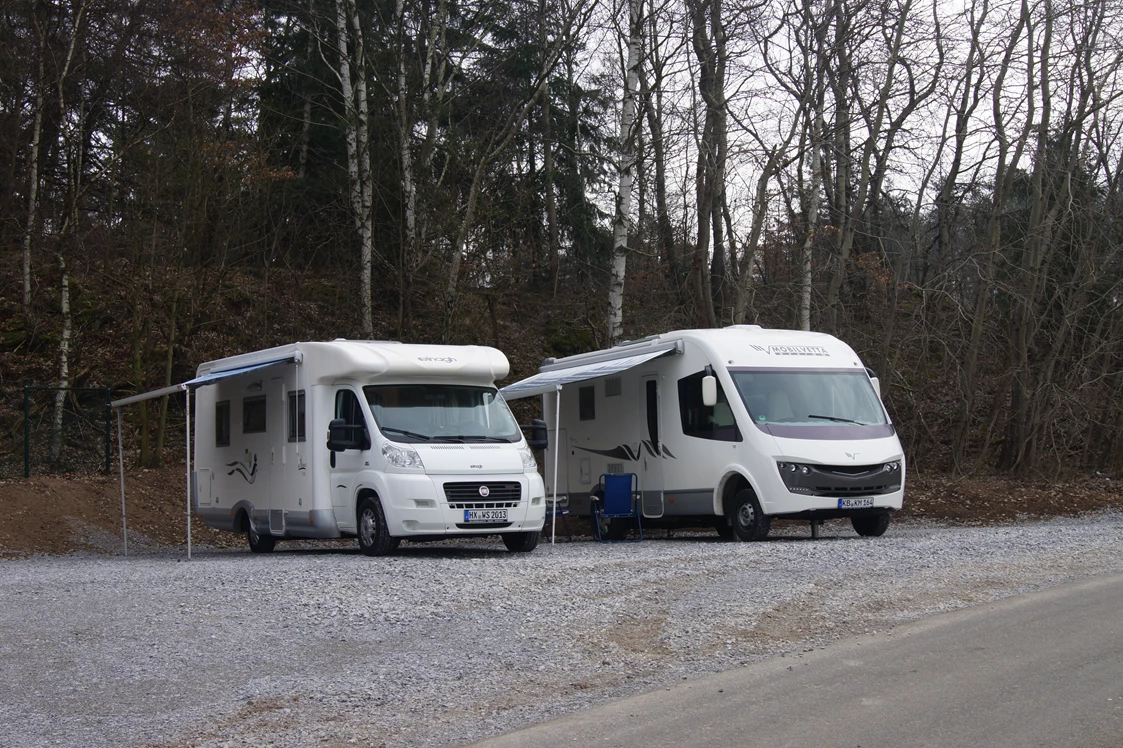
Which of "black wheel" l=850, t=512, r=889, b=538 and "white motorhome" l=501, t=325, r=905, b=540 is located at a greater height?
"white motorhome" l=501, t=325, r=905, b=540

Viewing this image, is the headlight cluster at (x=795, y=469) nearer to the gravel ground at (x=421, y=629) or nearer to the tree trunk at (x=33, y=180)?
the gravel ground at (x=421, y=629)

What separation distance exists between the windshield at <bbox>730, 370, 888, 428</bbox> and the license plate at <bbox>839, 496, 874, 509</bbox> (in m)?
1.02

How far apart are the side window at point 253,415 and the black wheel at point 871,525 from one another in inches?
309

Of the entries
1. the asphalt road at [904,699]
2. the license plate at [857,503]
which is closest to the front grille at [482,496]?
the license plate at [857,503]

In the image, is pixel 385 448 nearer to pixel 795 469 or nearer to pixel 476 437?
pixel 476 437

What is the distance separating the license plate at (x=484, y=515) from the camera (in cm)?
1334

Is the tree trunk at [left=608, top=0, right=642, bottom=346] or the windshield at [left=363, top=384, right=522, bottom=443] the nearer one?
the windshield at [left=363, top=384, right=522, bottom=443]

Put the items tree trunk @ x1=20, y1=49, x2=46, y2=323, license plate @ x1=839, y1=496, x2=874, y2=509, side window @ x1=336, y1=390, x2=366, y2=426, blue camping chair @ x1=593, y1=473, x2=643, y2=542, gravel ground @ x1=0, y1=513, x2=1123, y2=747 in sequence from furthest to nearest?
1. tree trunk @ x1=20, y1=49, x2=46, y2=323
2. blue camping chair @ x1=593, y1=473, x2=643, y2=542
3. license plate @ x1=839, y1=496, x2=874, y2=509
4. side window @ x1=336, y1=390, x2=366, y2=426
5. gravel ground @ x1=0, y1=513, x2=1123, y2=747

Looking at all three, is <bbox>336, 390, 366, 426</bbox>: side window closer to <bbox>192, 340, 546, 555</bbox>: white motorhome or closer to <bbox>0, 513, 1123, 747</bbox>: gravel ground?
<bbox>192, 340, 546, 555</bbox>: white motorhome

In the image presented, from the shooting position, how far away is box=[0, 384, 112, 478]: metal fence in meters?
21.0

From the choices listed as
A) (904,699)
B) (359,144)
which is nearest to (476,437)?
(904,699)

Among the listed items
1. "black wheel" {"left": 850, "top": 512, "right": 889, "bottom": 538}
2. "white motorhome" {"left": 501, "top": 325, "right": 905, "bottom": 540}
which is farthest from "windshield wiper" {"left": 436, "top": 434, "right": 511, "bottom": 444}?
"black wheel" {"left": 850, "top": 512, "right": 889, "bottom": 538}

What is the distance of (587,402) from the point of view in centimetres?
1859

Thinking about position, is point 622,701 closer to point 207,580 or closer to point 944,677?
point 944,677
